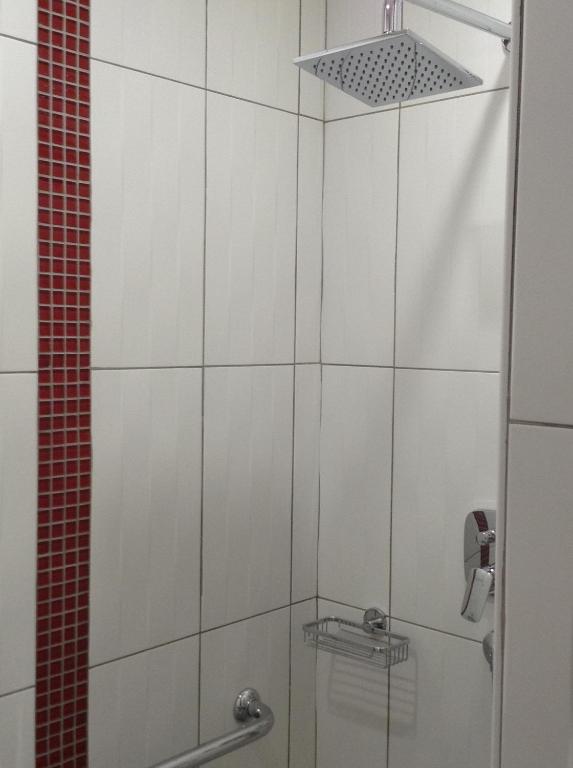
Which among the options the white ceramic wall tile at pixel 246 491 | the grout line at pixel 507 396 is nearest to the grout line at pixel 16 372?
the white ceramic wall tile at pixel 246 491

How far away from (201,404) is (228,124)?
495 millimetres

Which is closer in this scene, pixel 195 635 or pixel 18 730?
pixel 18 730

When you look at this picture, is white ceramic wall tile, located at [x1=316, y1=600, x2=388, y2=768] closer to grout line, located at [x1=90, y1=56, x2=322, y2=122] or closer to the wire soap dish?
the wire soap dish

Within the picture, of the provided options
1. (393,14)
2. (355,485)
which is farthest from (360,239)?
(393,14)

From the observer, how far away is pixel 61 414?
1226 mm

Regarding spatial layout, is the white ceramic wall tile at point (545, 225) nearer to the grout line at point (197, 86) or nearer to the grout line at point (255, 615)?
the grout line at point (197, 86)

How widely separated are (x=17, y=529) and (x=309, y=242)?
0.80m

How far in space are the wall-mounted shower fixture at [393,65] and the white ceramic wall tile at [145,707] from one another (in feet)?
3.10

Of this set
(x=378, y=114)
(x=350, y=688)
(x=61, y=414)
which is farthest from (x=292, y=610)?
(x=378, y=114)

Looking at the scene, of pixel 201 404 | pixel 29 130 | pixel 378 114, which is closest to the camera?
pixel 29 130

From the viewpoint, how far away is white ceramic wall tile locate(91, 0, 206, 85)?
1.25m

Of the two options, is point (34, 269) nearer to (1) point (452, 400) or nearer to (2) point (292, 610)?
(1) point (452, 400)

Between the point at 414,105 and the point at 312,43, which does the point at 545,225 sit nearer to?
the point at 414,105

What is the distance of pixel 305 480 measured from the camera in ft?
5.46
